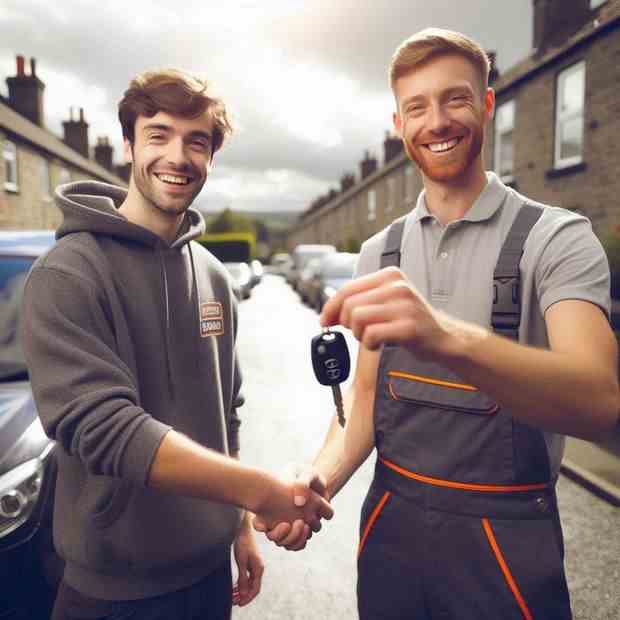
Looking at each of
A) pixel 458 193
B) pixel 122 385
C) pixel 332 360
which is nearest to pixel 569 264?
pixel 458 193

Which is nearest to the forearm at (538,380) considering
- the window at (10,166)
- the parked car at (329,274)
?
the parked car at (329,274)

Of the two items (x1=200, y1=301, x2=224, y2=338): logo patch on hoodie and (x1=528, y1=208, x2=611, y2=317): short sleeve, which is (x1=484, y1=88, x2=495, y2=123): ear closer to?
(x1=528, y1=208, x2=611, y2=317): short sleeve

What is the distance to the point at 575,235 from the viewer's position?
1458 mm

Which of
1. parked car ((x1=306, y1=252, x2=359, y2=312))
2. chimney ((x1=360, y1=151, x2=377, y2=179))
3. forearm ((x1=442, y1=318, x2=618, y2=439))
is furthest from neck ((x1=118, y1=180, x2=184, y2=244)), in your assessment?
chimney ((x1=360, y1=151, x2=377, y2=179))

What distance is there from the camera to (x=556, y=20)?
12180 millimetres

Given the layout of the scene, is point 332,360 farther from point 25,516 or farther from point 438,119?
point 25,516

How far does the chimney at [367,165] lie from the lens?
120 ft

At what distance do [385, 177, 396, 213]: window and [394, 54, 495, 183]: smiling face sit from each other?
88.5 feet

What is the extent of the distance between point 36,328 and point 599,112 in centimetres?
1160

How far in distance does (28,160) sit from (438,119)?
2176 cm

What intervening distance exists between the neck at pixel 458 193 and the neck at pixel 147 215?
33.2 inches

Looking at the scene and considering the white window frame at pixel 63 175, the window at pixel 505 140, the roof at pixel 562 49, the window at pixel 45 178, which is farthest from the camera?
the white window frame at pixel 63 175

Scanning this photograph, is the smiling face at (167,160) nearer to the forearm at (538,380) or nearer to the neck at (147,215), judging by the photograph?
the neck at (147,215)

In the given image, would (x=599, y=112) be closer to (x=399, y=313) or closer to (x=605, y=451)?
(x=605, y=451)
